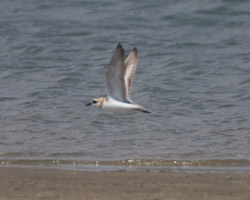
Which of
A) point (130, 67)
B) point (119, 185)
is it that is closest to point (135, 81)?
point (130, 67)

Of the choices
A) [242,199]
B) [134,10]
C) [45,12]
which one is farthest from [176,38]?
[242,199]

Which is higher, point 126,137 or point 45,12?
point 45,12

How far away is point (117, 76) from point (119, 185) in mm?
1748

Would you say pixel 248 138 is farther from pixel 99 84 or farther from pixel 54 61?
pixel 54 61

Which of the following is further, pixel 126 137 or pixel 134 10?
pixel 134 10

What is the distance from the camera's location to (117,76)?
7.39 metres

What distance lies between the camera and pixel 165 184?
5965 millimetres

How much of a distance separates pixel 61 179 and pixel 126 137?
202 centimetres

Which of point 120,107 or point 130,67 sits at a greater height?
point 130,67

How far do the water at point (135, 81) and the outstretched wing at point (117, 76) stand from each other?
2.04 ft

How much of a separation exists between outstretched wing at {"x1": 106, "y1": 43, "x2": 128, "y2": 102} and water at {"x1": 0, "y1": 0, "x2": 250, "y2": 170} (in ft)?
2.04

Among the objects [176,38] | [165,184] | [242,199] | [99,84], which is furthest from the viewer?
[176,38]

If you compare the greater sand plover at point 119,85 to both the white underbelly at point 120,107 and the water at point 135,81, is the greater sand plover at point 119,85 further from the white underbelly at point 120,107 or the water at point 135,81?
the water at point 135,81

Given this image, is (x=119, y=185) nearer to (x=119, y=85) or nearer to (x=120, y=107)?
(x=120, y=107)
